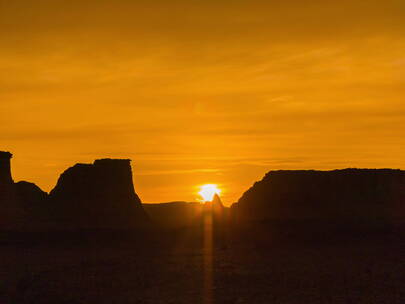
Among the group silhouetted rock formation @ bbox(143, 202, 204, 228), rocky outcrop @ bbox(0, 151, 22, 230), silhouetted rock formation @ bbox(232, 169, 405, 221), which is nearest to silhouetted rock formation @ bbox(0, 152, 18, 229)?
rocky outcrop @ bbox(0, 151, 22, 230)

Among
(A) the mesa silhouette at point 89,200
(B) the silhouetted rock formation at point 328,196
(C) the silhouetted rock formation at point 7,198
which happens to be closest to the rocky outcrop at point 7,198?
(C) the silhouetted rock formation at point 7,198

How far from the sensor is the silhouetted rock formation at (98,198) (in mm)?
80250

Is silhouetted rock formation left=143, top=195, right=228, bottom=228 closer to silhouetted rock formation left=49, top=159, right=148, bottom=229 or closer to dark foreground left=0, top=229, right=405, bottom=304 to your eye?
silhouetted rock formation left=49, top=159, right=148, bottom=229

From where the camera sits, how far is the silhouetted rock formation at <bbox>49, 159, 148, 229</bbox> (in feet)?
263

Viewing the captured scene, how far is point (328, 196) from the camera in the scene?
86.2 metres

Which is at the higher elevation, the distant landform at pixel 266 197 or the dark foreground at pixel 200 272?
the distant landform at pixel 266 197

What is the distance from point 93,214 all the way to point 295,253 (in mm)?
36116

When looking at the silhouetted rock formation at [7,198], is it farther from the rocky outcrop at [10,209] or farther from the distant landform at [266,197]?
the distant landform at [266,197]

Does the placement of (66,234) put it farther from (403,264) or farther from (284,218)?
(403,264)

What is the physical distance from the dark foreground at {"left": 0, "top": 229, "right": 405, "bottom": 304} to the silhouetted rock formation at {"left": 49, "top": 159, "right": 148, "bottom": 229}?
20087 mm

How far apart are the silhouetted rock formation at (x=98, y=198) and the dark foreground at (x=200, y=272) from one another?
20087 mm

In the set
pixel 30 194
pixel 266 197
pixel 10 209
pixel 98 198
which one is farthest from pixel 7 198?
pixel 266 197

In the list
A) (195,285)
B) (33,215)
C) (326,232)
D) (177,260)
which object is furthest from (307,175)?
(195,285)

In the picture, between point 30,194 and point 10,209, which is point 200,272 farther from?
point 30,194
